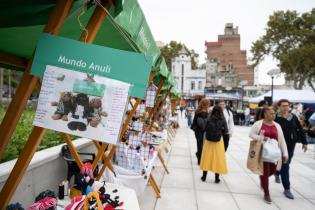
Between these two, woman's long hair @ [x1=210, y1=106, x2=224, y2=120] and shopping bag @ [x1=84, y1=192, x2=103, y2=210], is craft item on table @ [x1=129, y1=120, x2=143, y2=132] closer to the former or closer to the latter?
woman's long hair @ [x1=210, y1=106, x2=224, y2=120]

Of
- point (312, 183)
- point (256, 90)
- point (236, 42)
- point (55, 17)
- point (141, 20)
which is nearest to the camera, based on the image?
point (55, 17)

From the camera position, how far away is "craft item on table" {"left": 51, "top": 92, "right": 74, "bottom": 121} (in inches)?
58.7

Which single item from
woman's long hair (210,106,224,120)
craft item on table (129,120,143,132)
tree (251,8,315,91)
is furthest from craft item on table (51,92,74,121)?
tree (251,8,315,91)

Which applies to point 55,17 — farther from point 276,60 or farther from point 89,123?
point 276,60

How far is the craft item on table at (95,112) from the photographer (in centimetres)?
149

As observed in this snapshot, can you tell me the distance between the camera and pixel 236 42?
70.0m

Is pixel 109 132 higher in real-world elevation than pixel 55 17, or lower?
lower

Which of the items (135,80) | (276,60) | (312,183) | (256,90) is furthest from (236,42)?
(135,80)

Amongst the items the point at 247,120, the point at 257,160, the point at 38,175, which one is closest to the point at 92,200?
the point at 38,175

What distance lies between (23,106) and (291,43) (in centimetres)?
3271

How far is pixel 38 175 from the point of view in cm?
301

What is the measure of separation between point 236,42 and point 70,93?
245ft

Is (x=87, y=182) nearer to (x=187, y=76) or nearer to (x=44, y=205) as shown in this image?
(x=44, y=205)

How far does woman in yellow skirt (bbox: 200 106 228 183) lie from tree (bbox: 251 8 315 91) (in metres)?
26.5
